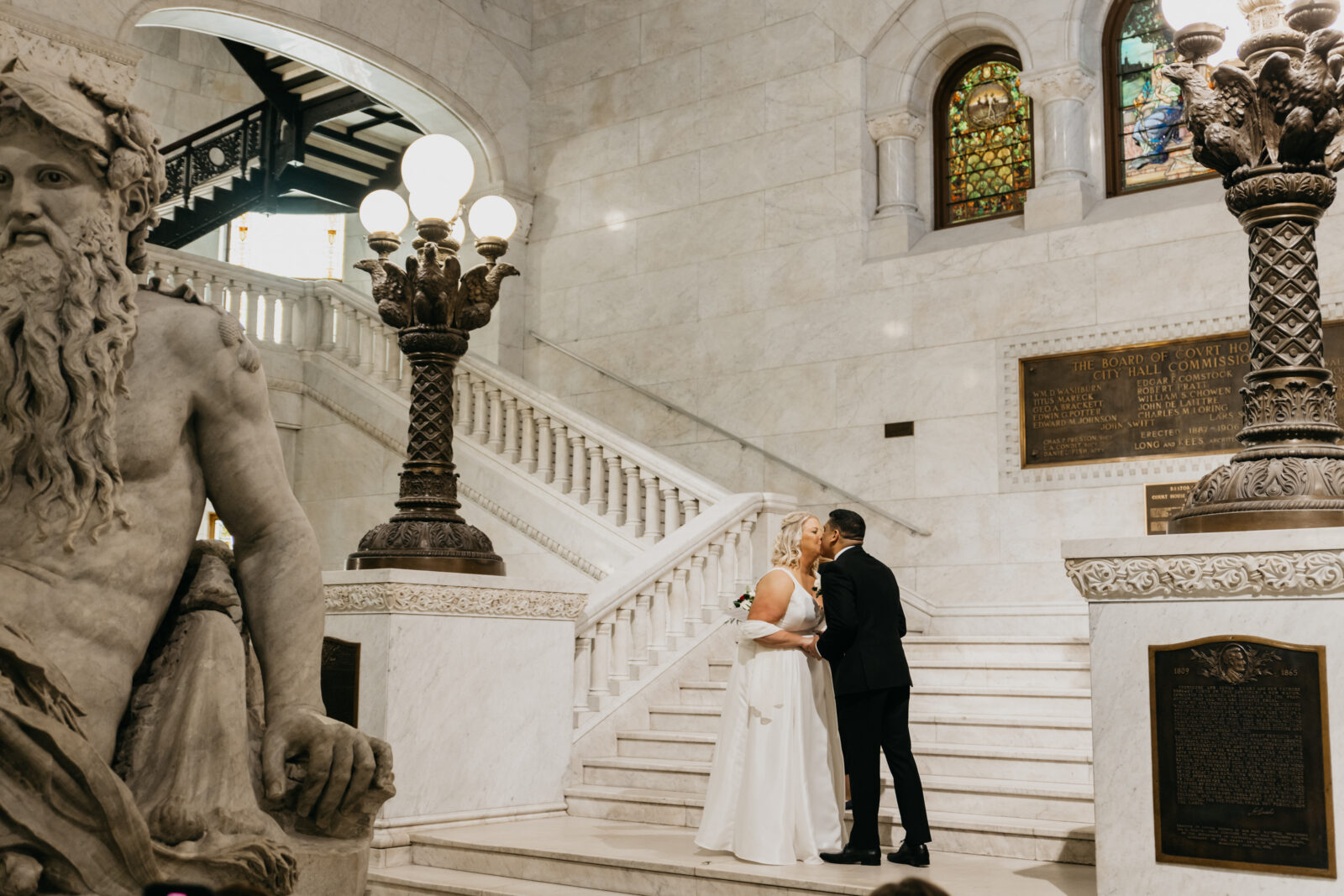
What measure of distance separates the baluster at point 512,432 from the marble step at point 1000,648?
14.8 feet

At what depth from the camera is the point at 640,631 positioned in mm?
9703

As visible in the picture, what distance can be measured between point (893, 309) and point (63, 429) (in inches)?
471

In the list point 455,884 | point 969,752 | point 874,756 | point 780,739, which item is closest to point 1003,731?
point 969,752

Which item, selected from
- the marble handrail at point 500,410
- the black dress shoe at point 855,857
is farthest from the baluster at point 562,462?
the black dress shoe at point 855,857

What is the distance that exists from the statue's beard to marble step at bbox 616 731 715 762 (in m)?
7.05

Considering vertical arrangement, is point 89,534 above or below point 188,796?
above

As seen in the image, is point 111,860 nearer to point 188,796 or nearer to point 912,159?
point 188,796

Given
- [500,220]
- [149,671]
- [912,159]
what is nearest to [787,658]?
[500,220]

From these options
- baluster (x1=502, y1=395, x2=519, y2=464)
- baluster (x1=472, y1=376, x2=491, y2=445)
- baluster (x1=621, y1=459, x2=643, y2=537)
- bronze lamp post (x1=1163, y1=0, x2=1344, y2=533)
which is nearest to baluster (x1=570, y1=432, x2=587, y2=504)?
baluster (x1=621, y1=459, x2=643, y2=537)

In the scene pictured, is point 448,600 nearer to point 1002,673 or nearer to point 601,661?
point 601,661

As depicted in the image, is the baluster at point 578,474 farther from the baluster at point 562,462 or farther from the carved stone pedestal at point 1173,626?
the carved stone pedestal at point 1173,626

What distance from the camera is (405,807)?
777cm

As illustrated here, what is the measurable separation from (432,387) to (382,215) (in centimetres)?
116

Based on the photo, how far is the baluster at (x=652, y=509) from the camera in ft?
38.6
